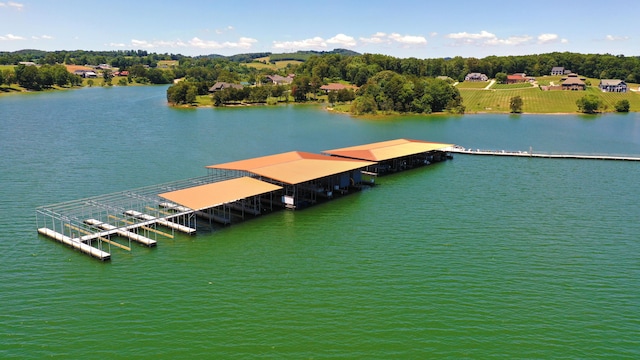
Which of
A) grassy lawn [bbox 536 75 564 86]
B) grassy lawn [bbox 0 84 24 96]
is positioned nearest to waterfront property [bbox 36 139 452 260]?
grassy lawn [bbox 0 84 24 96]

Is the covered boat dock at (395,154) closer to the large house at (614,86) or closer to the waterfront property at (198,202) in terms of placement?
the waterfront property at (198,202)

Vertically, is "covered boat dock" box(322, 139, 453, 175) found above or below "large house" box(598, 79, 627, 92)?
below

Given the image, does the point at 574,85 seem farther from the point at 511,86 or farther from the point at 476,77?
the point at 476,77

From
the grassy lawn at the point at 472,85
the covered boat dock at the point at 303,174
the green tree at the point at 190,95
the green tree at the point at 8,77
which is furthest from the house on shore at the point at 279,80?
the covered boat dock at the point at 303,174

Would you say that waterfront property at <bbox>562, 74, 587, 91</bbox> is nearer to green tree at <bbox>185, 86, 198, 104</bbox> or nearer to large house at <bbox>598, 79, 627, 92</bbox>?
large house at <bbox>598, 79, 627, 92</bbox>

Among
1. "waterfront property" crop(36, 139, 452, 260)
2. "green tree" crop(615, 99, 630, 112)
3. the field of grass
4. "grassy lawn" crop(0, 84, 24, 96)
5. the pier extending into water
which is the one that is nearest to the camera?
"waterfront property" crop(36, 139, 452, 260)

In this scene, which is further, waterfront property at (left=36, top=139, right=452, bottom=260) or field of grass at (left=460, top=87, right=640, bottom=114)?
field of grass at (left=460, top=87, right=640, bottom=114)

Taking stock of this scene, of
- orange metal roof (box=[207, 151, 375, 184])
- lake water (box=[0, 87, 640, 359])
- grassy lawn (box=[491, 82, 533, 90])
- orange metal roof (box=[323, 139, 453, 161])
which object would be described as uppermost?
grassy lawn (box=[491, 82, 533, 90])
